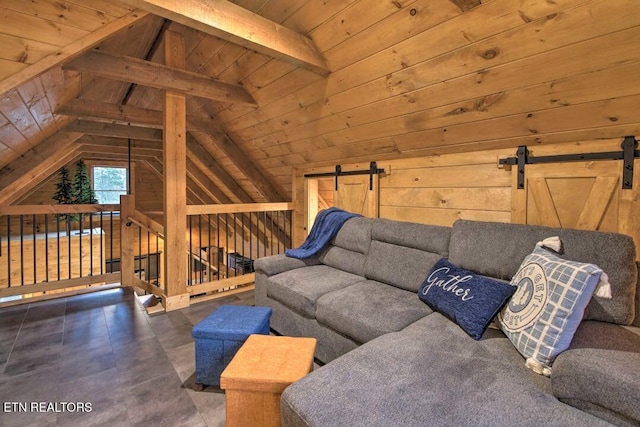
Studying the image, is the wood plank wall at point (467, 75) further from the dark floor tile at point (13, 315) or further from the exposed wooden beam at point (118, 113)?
the dark floor tile at point (13, 315)

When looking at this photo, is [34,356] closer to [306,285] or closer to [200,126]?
[306,285]

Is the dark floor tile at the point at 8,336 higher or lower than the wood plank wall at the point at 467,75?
lower

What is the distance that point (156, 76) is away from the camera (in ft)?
9.64

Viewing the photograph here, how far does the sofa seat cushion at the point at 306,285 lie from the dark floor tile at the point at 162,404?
2.83 feet

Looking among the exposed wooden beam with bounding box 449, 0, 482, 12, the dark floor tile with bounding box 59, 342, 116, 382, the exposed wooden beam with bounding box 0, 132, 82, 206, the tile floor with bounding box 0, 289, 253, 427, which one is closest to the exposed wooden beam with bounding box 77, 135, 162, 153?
the exposed wooden beam with bounding box 0, 132, 82, 206

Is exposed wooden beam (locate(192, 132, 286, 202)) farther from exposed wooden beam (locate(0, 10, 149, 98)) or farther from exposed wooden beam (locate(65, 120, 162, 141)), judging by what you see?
exposed wooden beam (locate(0, 10, 149, 98))

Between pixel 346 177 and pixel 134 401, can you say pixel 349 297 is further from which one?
pixel 346 177

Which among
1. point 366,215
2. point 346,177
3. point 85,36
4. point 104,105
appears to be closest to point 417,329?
point 366,215

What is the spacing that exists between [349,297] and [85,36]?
2.41m

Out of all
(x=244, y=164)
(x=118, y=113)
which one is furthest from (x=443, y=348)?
(x=118, y=113)

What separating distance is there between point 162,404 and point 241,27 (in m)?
2.39

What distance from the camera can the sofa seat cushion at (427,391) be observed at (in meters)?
0.96

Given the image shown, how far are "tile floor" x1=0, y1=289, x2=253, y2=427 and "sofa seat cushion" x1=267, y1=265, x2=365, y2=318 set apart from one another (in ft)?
2.42

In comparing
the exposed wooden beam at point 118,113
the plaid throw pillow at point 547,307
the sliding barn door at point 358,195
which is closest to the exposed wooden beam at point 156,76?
the exposed wooden beam at point 118,113
